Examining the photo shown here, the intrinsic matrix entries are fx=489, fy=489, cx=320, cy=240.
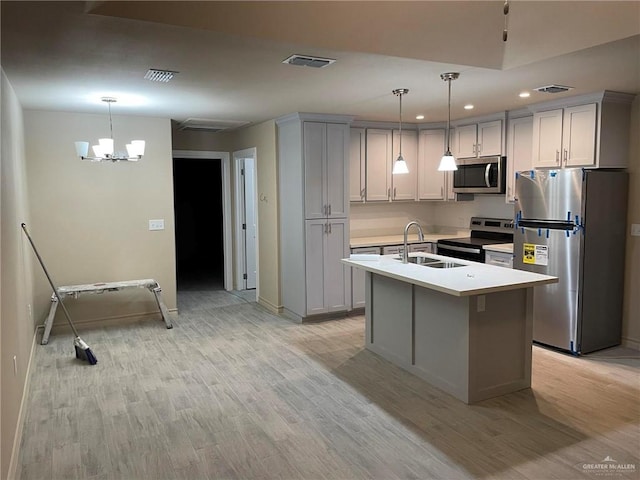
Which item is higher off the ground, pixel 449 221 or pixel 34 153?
pixel 34 153

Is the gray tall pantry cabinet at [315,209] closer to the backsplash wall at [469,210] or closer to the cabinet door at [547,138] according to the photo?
the backsplash wall at [469,210]

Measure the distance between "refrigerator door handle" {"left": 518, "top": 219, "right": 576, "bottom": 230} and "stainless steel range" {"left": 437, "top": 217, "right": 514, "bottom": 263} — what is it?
2.26 ft

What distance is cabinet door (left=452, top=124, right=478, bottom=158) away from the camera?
5.75 meters

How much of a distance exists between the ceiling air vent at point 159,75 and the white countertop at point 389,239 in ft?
9.61

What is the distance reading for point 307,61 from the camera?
3055 millimetres

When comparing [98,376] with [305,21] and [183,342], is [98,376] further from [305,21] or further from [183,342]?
[305,21]

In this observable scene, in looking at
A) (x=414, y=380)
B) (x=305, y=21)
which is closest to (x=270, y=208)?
(x=414, y=380)

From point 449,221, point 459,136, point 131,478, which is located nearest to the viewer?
point 131,478

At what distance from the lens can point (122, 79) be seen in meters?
3.53

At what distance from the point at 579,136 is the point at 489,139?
1.21 m

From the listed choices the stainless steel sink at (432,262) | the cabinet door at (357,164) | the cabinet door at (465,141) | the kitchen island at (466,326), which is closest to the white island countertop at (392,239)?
the cabinet door at (357,164)

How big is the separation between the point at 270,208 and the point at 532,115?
3105 mm

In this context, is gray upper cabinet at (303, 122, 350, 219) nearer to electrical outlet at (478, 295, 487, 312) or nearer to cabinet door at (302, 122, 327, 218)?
cabinet door at (302, 122, 327, 218)

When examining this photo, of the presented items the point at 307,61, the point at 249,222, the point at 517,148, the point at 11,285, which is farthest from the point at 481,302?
the point at 249,222
